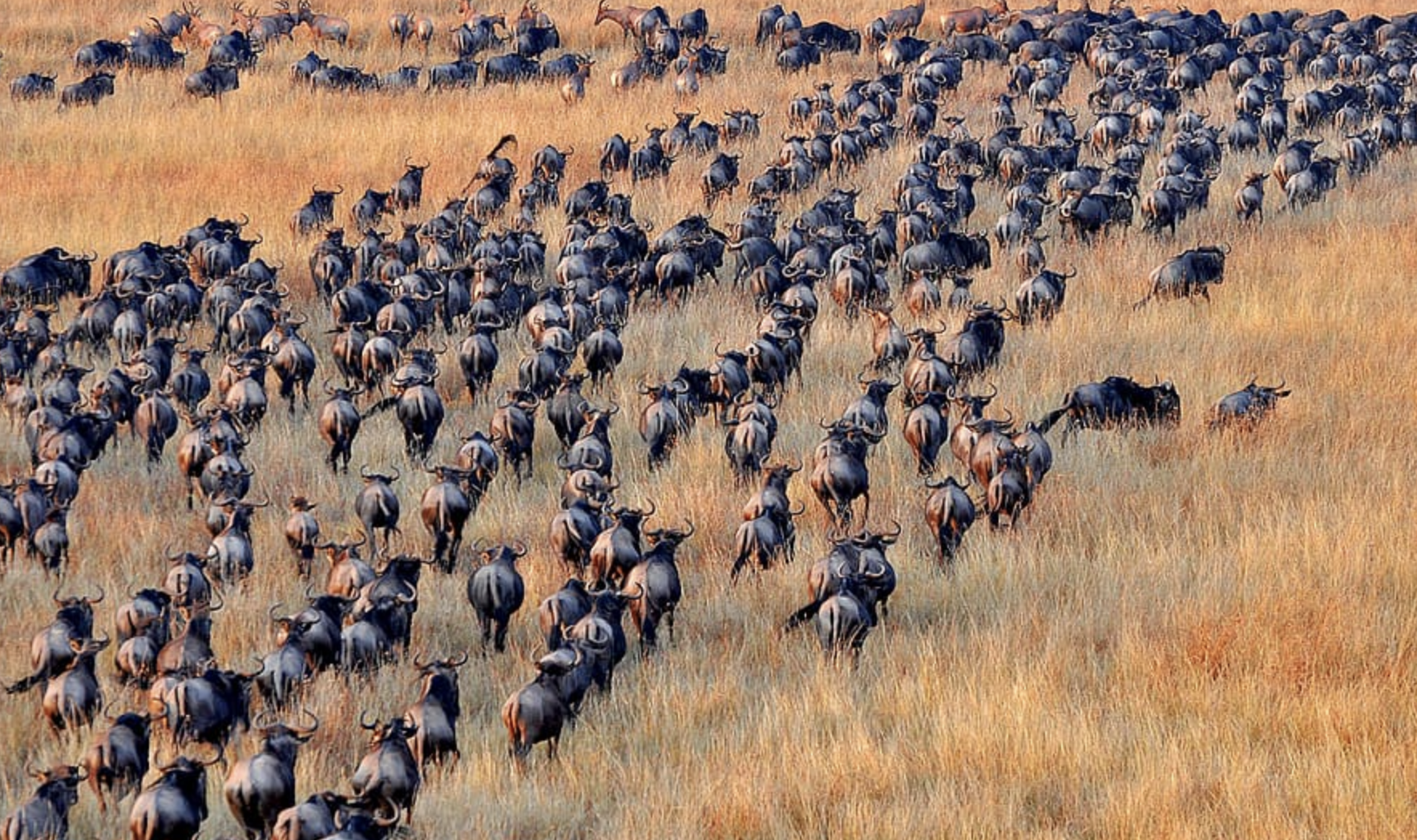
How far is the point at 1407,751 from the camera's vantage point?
28.1 feet

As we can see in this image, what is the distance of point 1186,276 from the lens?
1762 cm

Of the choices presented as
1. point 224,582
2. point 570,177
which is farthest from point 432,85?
point 224,582

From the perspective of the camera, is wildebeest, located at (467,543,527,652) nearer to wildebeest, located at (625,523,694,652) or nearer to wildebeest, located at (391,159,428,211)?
wildebeest, located at (625,523,694,652)

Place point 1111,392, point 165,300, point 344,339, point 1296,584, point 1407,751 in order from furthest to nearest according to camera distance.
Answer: point 165,300
point 344,339
point 1111,392
point 1296,584
point 1407,751

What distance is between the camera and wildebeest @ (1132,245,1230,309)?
57.7ft

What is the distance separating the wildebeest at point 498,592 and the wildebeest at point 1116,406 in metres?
5.25

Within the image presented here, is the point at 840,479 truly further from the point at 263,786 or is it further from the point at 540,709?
the point at 263,786

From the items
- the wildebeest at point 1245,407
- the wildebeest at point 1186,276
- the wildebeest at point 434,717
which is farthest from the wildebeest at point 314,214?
the wildebeest at point 434,717

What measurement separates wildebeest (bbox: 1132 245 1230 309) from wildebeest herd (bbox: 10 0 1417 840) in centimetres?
3

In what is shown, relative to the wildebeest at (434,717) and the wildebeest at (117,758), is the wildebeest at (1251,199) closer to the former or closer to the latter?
the wildebeest at (434,717)

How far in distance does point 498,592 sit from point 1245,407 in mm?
6275

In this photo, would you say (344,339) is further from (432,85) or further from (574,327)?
(432,85)

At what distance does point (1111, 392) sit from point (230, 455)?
245 inches

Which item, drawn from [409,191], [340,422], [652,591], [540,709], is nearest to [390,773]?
[540,709]
